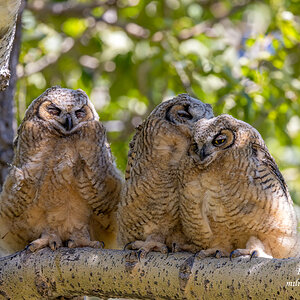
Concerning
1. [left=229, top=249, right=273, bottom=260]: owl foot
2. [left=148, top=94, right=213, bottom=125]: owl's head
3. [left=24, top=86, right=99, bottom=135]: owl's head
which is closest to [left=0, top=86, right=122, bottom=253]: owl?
[left=24, top=86, right=99, bottom=135]: owl's head

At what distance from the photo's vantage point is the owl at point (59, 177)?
134 inches

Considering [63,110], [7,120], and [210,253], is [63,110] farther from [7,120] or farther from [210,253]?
[210,253]

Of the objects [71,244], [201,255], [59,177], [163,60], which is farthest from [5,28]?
[163,60]

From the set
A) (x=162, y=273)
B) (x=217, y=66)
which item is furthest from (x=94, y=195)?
(x=217, y=66)

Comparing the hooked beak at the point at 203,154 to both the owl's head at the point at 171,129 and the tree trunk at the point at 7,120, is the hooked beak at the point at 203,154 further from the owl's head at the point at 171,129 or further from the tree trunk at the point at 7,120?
the tree trunk at the point at 7,120

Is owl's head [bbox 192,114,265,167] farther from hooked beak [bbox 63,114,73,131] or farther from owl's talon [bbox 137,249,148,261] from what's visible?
hooked beak [bbox 63,114,73,131]

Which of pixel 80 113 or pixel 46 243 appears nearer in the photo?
pixel 46 243

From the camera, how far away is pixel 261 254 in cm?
286

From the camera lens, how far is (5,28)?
2.31 metres

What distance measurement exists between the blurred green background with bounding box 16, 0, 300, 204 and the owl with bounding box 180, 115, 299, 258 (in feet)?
4.83

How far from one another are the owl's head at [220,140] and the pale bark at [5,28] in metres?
1.00

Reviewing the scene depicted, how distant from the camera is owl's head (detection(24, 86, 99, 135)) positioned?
11.2ft

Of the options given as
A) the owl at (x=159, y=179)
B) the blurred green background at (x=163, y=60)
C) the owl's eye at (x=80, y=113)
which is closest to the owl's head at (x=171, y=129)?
the owl at (x=159, y=179)

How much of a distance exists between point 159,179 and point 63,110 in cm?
72
